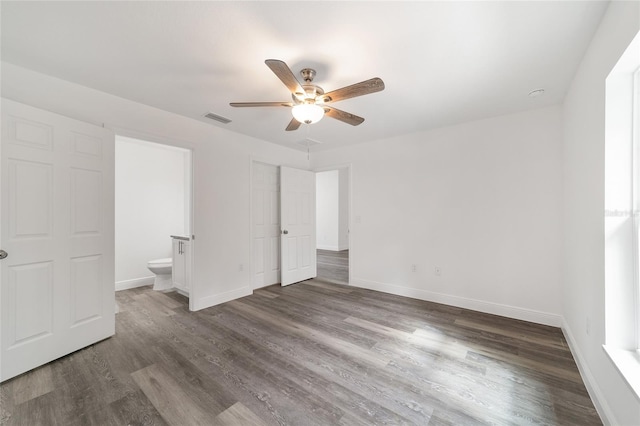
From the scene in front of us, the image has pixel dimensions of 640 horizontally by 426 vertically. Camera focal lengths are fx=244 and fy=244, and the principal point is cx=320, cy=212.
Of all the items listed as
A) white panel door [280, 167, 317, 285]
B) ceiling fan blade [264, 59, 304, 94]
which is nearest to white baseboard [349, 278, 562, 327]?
white panel door [280, 167, 317, 285]

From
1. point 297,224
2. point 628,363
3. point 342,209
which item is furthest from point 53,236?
point 342,209

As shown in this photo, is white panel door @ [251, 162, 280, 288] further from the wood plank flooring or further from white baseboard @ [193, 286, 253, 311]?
the wood plank flooring

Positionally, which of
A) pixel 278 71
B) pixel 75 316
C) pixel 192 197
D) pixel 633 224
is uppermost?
pixel 278 71

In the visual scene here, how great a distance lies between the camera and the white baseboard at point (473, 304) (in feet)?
9.15

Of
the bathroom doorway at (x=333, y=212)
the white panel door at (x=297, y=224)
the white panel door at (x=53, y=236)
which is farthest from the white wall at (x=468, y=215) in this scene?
the bathroom doorway at (x=333, y=212)

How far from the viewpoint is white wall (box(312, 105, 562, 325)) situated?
111 inches

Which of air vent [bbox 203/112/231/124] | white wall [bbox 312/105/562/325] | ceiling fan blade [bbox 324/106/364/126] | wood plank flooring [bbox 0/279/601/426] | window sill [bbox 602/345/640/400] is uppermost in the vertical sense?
air vent [bbox 203/112/231/124]

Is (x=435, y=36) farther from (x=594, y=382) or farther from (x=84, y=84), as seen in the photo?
(x=84, y=84)

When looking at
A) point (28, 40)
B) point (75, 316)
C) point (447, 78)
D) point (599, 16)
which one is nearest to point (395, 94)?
point (447, 78)

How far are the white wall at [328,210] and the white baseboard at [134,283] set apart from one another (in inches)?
205

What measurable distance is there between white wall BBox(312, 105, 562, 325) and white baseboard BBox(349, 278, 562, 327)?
0.01 m

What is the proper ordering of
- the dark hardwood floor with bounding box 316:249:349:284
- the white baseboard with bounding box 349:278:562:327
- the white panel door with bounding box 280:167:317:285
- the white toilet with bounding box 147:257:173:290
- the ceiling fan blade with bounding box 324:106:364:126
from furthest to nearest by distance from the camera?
the dark hardwood floor with bounding box 316:249:349:284 → the white panel door with bounding box 280:167:317:285 → the white toilet with bounding box 147:257:173:290 → the white baseboard with bounding box 349:278:562:327 → the ceiling fan blade with bounding box 324:106:364:126

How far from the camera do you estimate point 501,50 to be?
1821 mm

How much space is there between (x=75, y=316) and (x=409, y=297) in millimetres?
3916
